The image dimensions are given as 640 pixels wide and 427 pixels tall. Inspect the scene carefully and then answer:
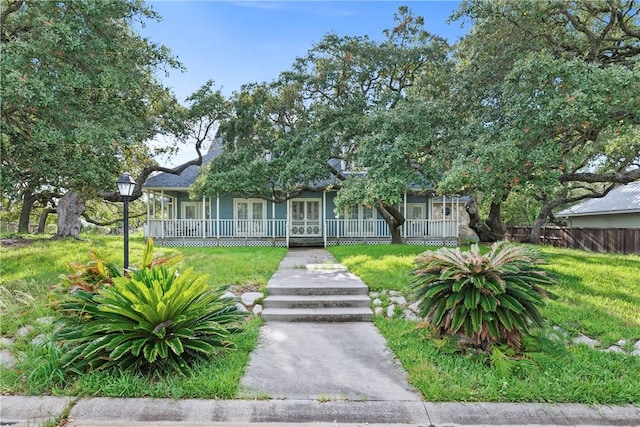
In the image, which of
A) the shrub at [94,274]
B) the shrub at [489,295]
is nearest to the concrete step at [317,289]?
the shrub at [94,274]

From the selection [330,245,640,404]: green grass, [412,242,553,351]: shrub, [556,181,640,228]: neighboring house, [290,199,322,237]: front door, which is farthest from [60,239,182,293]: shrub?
[556,181,640,228]: neighboring house

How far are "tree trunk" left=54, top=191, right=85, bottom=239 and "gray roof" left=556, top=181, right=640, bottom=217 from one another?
82.7 ft

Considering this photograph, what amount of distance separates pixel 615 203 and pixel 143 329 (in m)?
23.0

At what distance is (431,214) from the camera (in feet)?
57.3

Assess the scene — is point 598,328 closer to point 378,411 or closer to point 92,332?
point 378,411

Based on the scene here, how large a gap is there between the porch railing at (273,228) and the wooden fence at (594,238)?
271 inches

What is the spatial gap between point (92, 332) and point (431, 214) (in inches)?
651

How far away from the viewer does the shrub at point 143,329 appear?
120 inches

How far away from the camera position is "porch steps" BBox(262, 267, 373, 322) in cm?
495

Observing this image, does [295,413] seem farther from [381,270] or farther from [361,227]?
[361,227]

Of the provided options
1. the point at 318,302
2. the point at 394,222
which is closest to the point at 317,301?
the point at 318,302

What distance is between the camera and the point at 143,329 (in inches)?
123

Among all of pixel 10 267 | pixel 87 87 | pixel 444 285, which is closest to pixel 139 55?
pixel 87 87

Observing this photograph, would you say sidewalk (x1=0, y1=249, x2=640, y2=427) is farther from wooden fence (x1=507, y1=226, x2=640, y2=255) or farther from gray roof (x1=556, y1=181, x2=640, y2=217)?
gray roof (x1=556, y1=181, x2=640, y2=217)
